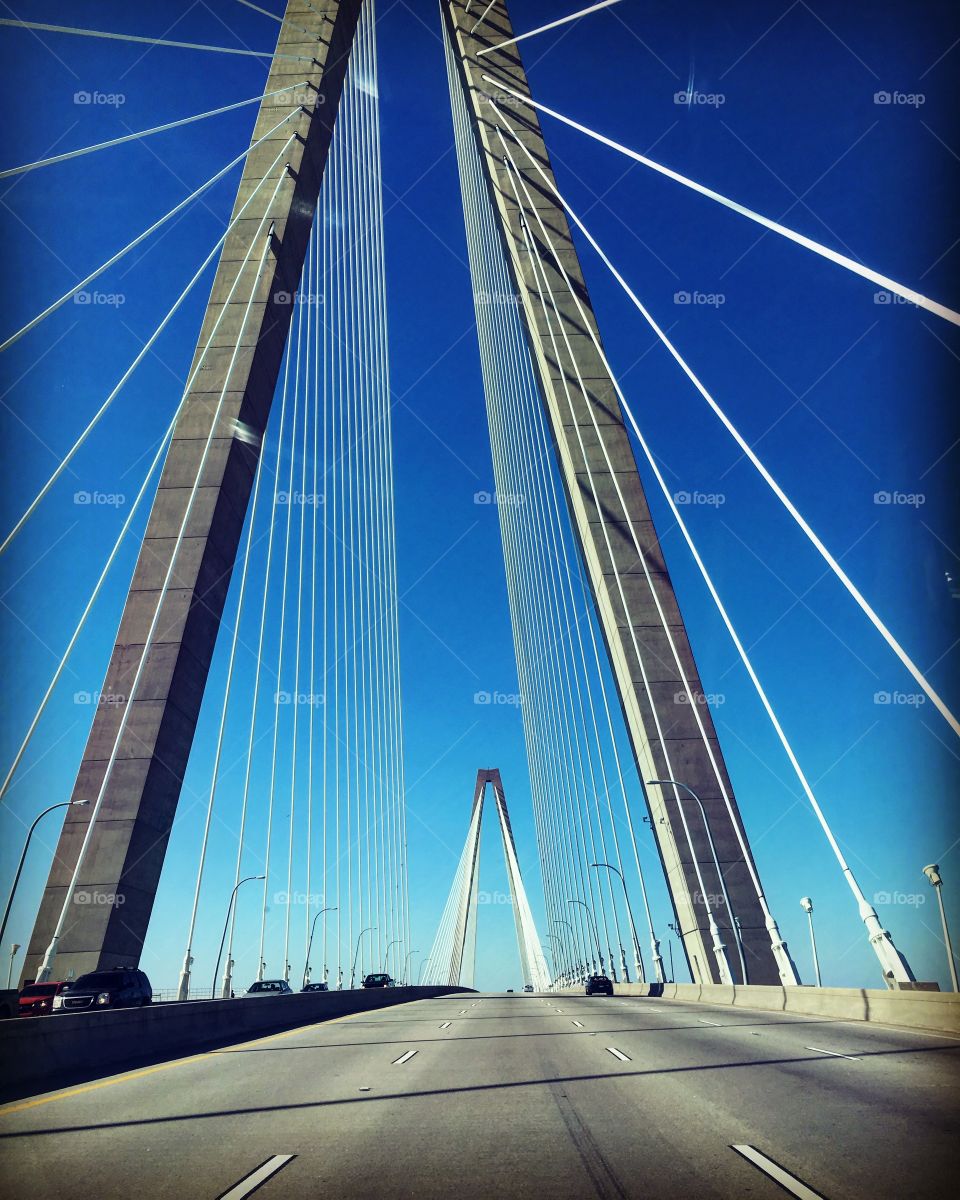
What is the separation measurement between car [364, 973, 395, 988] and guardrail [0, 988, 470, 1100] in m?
32.5

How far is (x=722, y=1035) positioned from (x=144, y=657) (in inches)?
542

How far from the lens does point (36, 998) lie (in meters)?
18.7

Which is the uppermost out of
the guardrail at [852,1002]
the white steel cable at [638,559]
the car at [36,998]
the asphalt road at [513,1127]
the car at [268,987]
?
the white steel cable at [638,559]

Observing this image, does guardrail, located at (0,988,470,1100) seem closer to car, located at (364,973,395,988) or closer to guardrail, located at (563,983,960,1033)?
guardrail, located at (563,983,960,1033)

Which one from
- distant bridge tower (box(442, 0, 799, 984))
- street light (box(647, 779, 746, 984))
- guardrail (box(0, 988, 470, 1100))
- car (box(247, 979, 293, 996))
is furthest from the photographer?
car (box(247, 979, 293, 996))

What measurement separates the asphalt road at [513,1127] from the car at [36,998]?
869 centimetres

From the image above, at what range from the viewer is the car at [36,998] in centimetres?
1823

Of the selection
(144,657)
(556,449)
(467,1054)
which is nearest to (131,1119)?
(467,1054)

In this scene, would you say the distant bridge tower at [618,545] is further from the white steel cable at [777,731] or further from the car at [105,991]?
the car at [105,991]

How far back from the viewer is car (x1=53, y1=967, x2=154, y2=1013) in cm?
1627

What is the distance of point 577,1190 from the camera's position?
15.1 ft

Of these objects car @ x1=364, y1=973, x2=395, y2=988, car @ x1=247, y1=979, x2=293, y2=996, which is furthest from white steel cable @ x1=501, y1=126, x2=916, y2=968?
car @ x1=364, y1=973, x2=395, y2=988

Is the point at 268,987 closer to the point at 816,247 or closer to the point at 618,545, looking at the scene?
the point at 618,545

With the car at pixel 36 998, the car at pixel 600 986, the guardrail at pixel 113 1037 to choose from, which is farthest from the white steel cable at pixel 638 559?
the car at pixel 600 986
